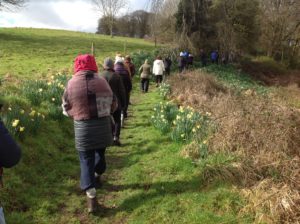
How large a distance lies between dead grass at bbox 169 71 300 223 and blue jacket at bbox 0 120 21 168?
297 centimetres

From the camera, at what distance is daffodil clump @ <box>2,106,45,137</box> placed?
5.96m

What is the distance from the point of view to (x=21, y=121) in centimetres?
A: 641

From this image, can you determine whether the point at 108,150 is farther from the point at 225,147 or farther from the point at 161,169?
the point at 225,147

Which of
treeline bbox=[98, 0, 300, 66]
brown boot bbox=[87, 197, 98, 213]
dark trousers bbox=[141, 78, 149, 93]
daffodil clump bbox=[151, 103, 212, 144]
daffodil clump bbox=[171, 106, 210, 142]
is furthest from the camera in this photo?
treeline bbox=[98, 0, 300, 66]

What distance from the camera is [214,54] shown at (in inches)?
1128

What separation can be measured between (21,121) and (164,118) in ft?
11.0

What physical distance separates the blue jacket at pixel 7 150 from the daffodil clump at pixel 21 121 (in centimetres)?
295

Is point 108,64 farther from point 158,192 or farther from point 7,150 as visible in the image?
point 7,150

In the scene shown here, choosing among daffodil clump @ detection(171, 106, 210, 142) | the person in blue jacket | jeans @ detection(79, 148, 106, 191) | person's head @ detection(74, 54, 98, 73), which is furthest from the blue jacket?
daffodil clump @ detection(171, 106, 210, 142)

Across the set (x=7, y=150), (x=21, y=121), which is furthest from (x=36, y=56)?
(x=7, y=150)

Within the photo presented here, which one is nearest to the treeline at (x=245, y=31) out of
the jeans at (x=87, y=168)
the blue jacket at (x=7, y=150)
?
the jeans at (x=87, y=168)

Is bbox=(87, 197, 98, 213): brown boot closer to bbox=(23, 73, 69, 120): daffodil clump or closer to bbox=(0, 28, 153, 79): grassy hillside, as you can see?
bbox=(23, 73, 69, 120): daffodil clump

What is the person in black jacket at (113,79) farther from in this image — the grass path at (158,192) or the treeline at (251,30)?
the treeline at (251,30)

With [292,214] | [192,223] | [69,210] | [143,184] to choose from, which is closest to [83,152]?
[69,210]
